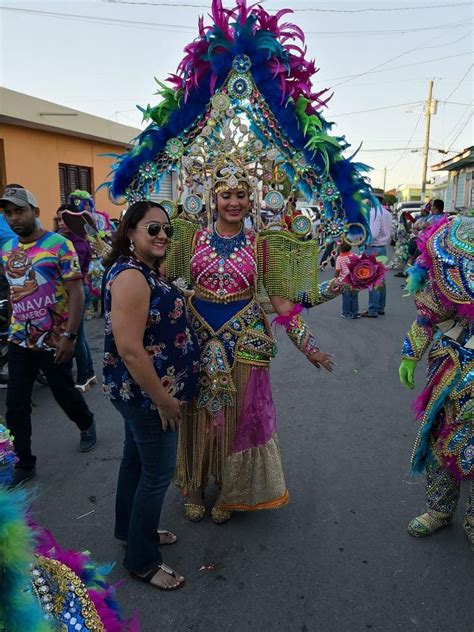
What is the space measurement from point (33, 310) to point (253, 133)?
5.88 feet

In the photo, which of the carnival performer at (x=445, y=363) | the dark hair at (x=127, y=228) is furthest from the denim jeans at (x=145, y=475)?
the carnival performer at (x=445, y=363)

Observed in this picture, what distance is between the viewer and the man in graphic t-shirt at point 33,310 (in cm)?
318

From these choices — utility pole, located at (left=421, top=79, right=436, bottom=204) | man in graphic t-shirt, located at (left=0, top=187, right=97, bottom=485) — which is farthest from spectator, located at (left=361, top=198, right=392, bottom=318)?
utility pole, located at (left=421, top=79, right=436, bottom=204)

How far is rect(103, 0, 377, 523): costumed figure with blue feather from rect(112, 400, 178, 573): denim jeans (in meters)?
0.45

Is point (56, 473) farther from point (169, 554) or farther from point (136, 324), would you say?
point (136, 324)

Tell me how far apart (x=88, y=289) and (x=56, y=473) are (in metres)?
2.78

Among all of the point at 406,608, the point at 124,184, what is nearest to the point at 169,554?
the point at 406,608

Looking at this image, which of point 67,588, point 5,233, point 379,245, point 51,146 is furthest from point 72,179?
point 67,588

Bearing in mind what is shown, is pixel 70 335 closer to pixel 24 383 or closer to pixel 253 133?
pixel 24 383

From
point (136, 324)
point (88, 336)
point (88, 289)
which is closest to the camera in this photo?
point (136, 324)

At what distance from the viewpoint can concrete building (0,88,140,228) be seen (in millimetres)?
12055

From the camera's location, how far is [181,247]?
2842mm

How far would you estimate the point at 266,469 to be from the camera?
9.21ft

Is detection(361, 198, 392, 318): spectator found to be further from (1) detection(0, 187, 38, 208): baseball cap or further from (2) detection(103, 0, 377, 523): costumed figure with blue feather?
(1) detection(0, 187, 38, 208): baseball cap
